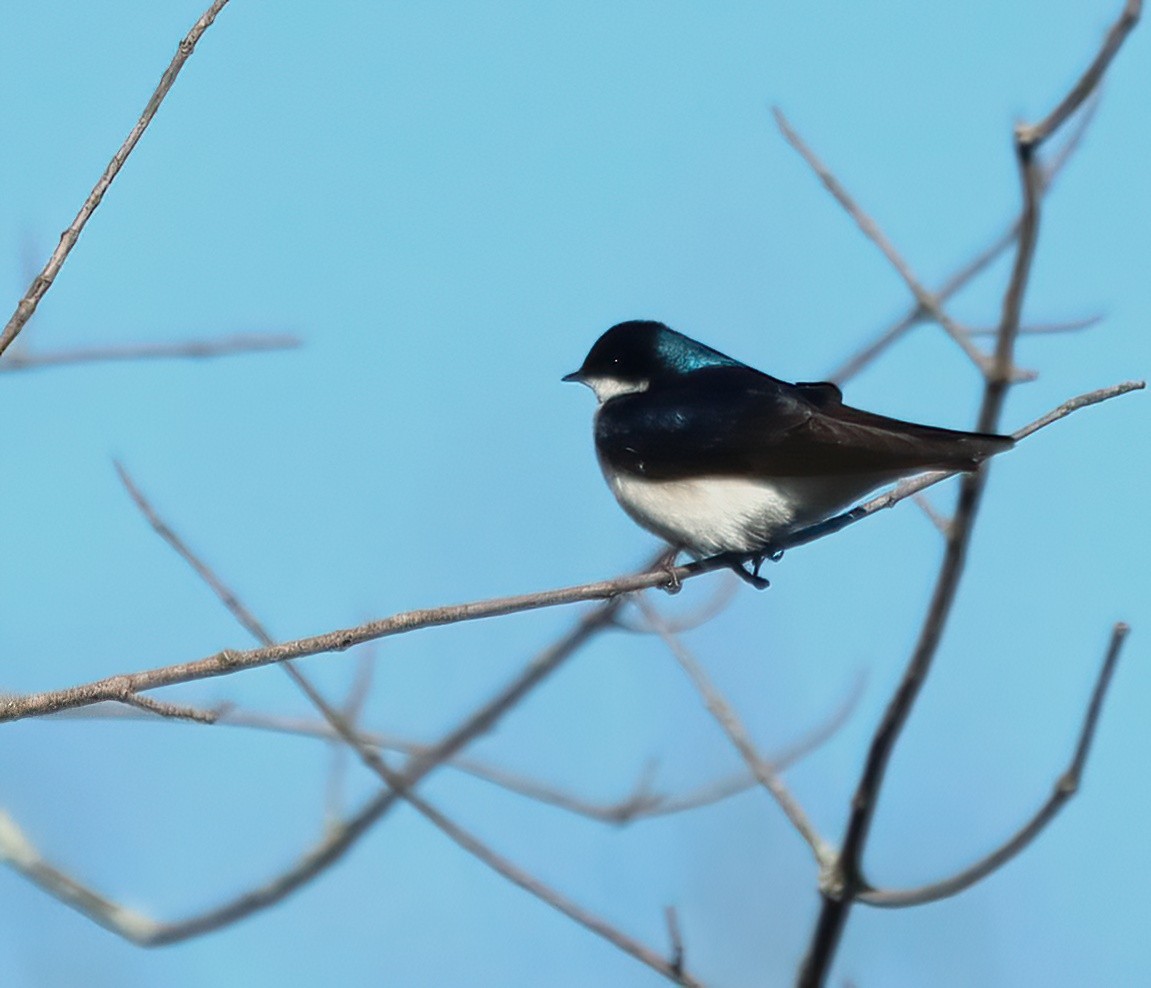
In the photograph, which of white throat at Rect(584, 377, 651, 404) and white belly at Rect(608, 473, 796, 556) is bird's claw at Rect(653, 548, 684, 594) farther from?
white throat at Rect(584, 377, 651, 404)

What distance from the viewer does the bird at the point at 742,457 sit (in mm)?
2748

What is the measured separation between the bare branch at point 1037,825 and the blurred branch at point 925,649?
6 centimetres

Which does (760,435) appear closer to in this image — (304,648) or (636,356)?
(636,356)

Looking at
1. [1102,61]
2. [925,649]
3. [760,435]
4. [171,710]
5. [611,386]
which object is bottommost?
[171,710]

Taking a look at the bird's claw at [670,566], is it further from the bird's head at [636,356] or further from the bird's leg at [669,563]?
the bird's head at [636,356]

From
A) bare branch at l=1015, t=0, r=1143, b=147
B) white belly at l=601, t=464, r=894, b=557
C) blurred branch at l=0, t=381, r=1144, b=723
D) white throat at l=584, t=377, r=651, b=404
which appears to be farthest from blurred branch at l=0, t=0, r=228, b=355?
white throat at l=584, t=377, r=651, b=404

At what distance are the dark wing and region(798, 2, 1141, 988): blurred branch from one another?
8 centimetres

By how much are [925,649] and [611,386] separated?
1694 millimetres

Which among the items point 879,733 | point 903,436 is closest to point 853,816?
point 879,733

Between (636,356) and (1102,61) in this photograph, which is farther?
(636,356)

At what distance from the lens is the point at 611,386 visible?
3902 millimetres

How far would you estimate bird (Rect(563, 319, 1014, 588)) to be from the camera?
275 centimetres

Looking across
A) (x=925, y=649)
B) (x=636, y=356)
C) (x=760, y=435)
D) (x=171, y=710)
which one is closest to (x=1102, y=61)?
(x=925, y=649)

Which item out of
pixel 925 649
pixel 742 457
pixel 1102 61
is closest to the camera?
pixel 1102 61
